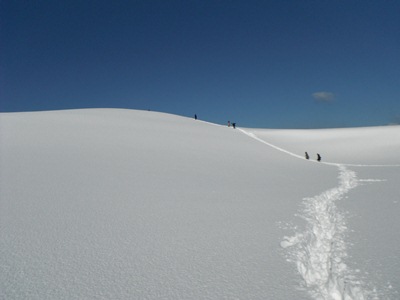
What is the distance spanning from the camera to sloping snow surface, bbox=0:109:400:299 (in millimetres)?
3941

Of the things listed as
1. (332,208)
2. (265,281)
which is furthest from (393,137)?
(265,281)

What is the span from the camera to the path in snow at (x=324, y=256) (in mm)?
3976

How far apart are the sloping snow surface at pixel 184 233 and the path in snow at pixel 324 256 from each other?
0.08ft

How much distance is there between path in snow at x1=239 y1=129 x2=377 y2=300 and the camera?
398cm

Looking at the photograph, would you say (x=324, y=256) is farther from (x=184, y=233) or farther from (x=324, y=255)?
(x=184, y=233)

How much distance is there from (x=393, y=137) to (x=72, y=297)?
1561 inches

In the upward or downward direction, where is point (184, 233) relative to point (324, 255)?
upward

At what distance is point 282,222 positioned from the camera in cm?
674

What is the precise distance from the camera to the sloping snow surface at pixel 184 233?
394cm

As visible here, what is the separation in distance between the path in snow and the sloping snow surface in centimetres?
2

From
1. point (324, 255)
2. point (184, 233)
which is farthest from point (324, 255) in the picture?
point (184, 233)

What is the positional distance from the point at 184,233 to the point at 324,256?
283 centimetres

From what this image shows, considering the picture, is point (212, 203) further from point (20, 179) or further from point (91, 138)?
point (91, 138)

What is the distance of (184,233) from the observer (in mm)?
5750
